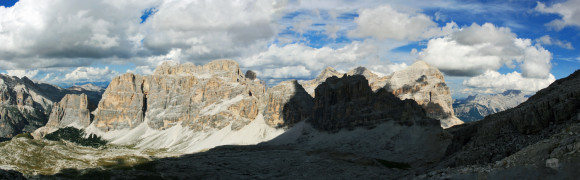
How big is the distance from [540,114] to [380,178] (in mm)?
78737

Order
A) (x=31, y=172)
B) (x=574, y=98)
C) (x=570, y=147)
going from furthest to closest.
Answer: (x=31, y=172)
(x=574, y=98)
(x=570, y=147)

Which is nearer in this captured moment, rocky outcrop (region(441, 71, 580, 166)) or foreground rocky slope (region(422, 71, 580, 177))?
foreground rocky slope (region(422, 71, 580, 177))

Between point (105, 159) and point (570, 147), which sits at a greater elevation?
point (570, 147)

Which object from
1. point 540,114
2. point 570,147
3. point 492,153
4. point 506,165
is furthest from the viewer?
point 540,114

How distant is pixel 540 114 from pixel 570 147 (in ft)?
165

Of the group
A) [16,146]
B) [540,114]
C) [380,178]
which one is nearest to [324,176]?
[380,178]

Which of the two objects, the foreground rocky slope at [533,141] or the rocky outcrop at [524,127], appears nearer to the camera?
the foreground rocky slope at [533,141]

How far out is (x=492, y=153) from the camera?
67.4 metres

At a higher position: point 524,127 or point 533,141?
point 524,127

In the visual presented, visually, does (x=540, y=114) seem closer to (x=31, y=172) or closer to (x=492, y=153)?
(x=492, y=153)

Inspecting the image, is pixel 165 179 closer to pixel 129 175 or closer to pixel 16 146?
pixel 129 175

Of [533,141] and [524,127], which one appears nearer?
[533,141]

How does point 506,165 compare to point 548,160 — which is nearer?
point 548,160

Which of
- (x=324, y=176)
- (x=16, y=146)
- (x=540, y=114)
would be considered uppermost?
(x=540, y=114)
